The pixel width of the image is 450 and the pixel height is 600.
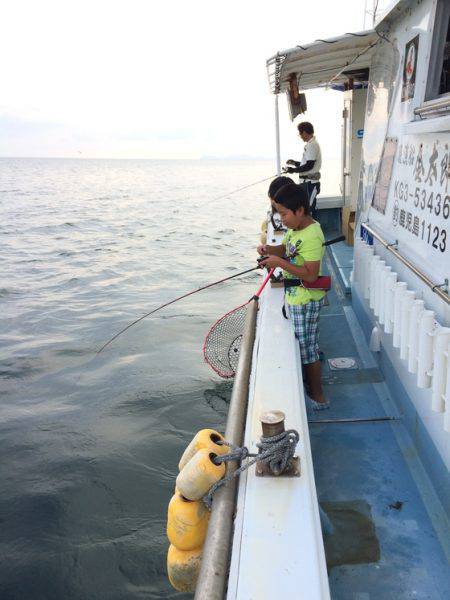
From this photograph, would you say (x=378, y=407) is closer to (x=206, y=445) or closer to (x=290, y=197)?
(x=290, y=197)

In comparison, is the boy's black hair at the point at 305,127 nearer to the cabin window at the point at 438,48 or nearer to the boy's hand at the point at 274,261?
the cabin window at the point at 438,48

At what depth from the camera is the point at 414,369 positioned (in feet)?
10.2

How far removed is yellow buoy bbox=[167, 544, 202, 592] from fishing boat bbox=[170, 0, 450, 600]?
0.33 meters

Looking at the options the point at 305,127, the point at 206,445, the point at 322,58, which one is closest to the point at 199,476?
the point at 206,445

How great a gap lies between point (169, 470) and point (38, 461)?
1.56m

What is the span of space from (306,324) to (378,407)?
942 millimetres

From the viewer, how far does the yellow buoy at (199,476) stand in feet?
7.23

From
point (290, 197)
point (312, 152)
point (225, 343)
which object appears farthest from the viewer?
point (312, 152)

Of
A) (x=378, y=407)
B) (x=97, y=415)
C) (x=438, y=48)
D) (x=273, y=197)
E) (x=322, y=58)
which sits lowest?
(x=97, y=415)

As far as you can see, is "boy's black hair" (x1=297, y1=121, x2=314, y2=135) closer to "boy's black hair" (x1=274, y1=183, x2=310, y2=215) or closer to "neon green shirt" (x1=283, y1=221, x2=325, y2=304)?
"neon green shirt" (x1=283, y1=221, x2=325, y2=304)

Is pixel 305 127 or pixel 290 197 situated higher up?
pixel 305 127

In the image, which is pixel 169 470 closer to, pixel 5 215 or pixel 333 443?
pixel 333 443

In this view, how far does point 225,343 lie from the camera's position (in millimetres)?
5039

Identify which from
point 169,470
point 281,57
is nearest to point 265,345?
point 169,470
